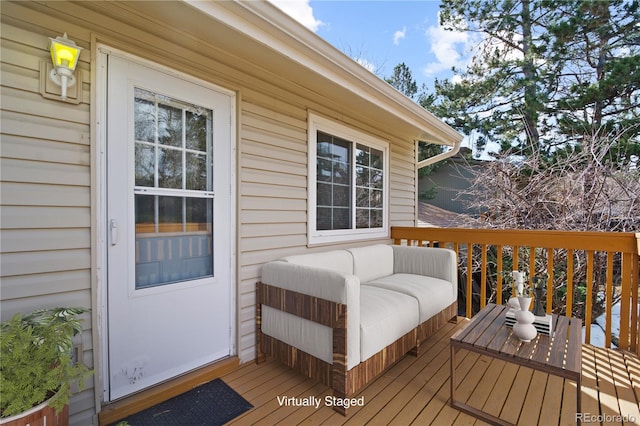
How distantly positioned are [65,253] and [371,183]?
3.34 metres

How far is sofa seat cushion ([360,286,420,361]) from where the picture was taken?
2034 mm

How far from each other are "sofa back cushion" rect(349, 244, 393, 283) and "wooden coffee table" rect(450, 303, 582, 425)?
1.21 metres

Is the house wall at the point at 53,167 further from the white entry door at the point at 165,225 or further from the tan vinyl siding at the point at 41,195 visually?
the white entry door at the point at 165,225

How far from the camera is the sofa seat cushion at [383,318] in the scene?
6.67 feet

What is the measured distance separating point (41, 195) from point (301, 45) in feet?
6.15

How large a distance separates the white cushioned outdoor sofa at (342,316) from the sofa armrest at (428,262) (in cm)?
2

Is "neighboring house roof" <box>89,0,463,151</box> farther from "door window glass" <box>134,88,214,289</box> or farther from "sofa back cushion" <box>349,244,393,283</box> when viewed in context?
"sofa back cushion" <box>349,244,393,283</box>

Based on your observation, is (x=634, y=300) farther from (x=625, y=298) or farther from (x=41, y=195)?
(x=41, y=195)

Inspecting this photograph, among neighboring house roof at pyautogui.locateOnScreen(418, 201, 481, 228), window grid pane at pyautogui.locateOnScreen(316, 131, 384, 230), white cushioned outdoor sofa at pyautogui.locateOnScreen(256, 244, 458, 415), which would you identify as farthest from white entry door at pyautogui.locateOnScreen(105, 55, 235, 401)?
neighboring house roof at pyautogui.locateOnScreen(418, 201, 481, 228)

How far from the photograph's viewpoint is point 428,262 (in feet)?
11.1

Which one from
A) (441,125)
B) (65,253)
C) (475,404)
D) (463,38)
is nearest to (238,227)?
(65,253)

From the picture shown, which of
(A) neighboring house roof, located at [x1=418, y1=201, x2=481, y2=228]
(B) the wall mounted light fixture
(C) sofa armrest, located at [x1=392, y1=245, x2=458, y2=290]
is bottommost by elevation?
(C) sofa armrest, located at [x1=392, y1=245, x2=458, y2=290]

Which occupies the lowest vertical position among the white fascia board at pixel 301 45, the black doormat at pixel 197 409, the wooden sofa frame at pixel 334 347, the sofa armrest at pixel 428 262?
the black doormat at pixel 197 409

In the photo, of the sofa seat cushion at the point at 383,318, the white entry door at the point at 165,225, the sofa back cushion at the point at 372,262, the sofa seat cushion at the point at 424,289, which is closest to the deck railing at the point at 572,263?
the sofa seat cushion at the point at 424,289
